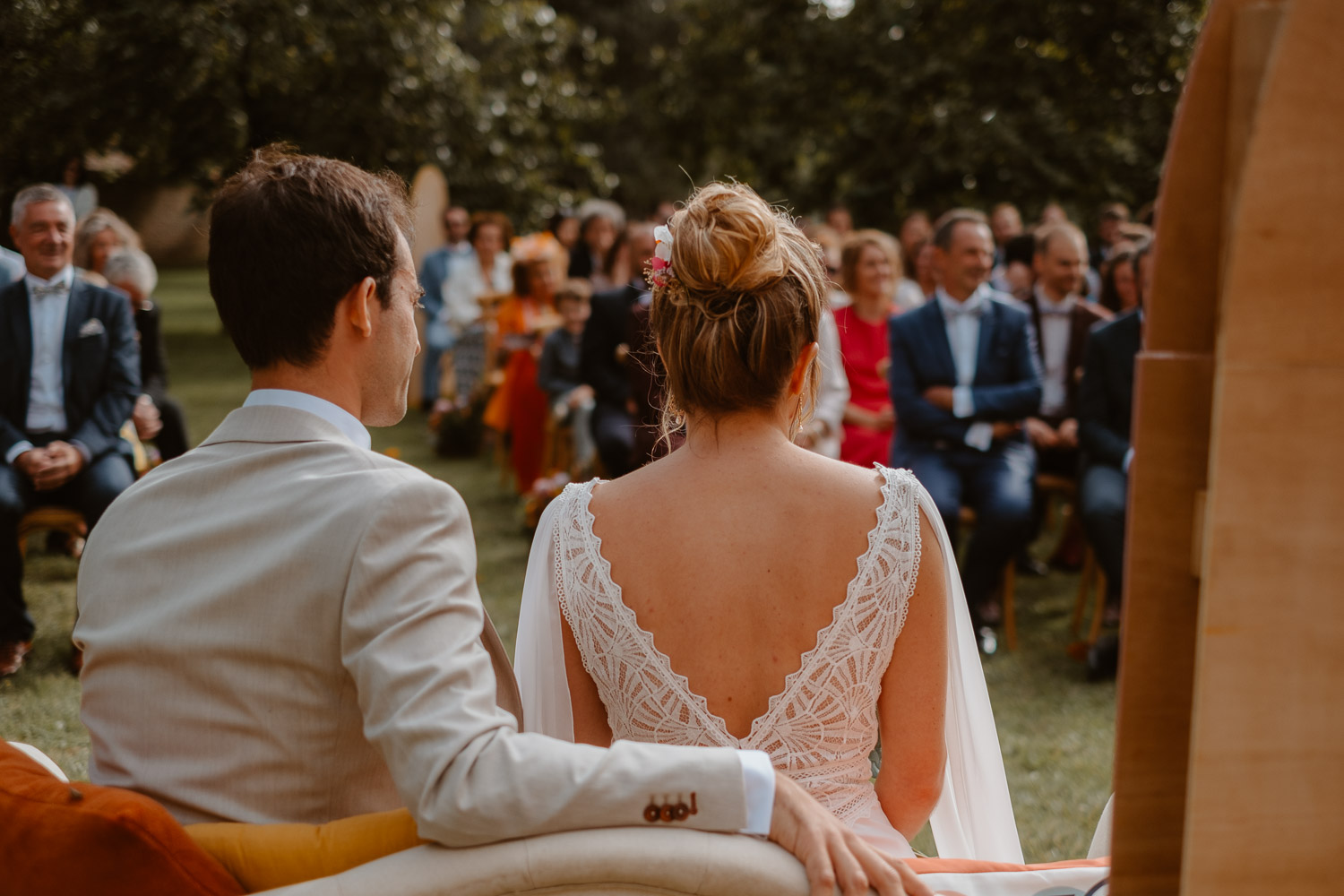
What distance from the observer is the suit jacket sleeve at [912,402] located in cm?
568

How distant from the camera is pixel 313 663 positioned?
4.78 feet

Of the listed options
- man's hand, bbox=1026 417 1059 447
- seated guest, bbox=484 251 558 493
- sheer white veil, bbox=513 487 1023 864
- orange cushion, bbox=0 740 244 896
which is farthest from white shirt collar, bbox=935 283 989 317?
orange cushion, bbox=0 740 244 896

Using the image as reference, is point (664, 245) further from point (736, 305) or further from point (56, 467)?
point (56, 467)

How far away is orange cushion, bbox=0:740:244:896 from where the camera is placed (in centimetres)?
132

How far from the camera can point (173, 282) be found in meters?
31.6

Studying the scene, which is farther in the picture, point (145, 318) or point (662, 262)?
point (145, 318)

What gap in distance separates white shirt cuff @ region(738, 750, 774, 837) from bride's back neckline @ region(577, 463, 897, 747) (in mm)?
533

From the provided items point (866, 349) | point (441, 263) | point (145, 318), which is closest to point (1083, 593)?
point (866, 349)

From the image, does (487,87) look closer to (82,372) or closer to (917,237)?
(917,237)

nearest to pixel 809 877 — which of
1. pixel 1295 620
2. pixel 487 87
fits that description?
pixel 1295 620

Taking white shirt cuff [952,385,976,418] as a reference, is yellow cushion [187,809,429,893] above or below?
below

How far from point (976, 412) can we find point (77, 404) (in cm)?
440

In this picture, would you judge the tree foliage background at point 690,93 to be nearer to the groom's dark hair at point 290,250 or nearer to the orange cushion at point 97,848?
the groom's dark hair at point 290,250

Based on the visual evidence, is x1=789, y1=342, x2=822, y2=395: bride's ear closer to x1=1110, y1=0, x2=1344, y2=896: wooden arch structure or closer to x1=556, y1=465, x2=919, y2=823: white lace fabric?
x1=556, y1=465, x2=919, y2=823: white lace fabric
